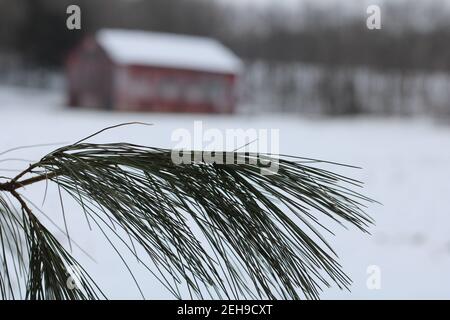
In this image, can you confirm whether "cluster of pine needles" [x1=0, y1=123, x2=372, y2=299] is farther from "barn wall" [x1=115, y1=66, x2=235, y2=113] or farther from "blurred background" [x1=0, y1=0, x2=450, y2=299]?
"barn wall" [x1=115, y1=66, x2=235, y2=113]

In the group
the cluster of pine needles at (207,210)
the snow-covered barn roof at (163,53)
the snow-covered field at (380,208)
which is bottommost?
the snow-covered field at (380,208)

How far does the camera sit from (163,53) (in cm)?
1130

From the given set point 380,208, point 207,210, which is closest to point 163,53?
point 380,208

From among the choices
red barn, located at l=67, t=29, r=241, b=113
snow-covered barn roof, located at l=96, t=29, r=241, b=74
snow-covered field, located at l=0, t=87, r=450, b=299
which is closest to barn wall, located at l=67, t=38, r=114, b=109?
red barn, located at l=67, t=29, r=241, b=113

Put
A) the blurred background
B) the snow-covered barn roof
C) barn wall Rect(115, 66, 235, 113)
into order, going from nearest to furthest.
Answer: the blurred background < barn wall Rect(115, 66, 235, 113) < the snow-covered barn roof

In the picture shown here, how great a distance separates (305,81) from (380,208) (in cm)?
1057

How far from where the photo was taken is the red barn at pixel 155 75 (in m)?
11.0

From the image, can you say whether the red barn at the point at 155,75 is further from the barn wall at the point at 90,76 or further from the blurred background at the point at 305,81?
the blurred background at the point at 305,81

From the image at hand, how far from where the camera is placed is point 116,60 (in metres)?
11.0

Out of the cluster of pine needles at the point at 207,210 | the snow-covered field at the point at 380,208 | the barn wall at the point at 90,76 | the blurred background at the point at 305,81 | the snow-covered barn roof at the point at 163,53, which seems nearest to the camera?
the cluster of pine needles at the point at 207,210

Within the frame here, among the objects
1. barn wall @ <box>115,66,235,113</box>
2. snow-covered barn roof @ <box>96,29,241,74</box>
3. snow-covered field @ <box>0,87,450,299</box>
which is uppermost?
snow-covered barn roof @ <box>96,29,241,74</box>

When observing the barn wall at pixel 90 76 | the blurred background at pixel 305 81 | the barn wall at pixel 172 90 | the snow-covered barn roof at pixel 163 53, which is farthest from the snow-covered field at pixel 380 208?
the barn wall at pixel 90 76

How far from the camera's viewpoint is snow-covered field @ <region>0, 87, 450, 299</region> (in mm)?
1843
